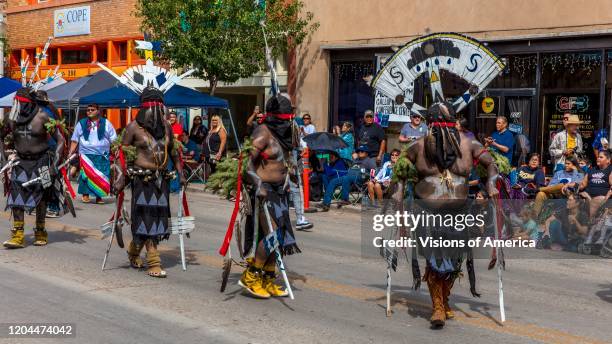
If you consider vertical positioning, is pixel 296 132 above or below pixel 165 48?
below

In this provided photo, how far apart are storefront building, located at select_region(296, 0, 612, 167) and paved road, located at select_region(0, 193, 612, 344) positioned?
744 centimetres

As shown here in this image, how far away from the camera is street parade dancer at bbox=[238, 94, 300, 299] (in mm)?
7773

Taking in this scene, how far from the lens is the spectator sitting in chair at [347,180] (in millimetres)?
15938

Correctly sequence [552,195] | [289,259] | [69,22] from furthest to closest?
[69,22]
[552,195]
[289,259]

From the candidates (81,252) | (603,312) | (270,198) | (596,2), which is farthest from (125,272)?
(596,2)

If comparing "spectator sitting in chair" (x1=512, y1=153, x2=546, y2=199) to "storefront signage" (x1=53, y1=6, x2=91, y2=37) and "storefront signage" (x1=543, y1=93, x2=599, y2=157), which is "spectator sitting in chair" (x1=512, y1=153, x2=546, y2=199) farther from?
"storefront signage" (x1=53, y1=6, x2=91, y2=37)

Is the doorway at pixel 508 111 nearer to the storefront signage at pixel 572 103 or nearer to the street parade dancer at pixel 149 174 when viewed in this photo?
the storefront signage at pixel 572 103

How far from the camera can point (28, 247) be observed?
408 inches

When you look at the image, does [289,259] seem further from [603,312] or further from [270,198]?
[603,312]

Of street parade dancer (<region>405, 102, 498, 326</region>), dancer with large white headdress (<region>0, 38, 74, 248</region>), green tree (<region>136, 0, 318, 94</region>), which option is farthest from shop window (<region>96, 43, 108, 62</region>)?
street parade dancer (<region>405, 102, 498, 326</region>)

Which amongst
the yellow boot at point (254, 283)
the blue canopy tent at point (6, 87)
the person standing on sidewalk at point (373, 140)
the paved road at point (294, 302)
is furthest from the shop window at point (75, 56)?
the yellow boot at point (254, 283)

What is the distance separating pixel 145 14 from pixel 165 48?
114 cm

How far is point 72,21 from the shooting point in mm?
32156

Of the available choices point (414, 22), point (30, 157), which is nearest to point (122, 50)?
point (414, 22)
